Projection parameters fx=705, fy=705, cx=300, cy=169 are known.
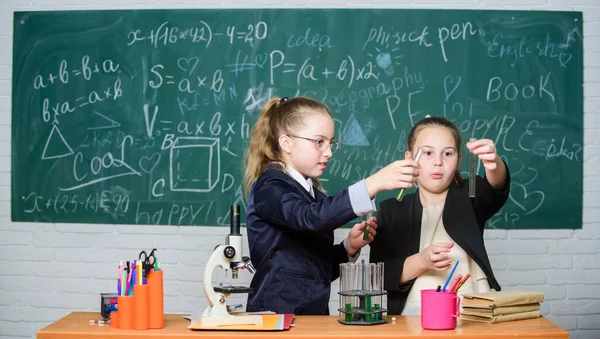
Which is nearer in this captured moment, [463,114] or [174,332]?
[174,332]

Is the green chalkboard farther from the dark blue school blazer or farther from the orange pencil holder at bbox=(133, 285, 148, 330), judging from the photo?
the orange pencil holder at bbox=(133, 285, 148, 330)

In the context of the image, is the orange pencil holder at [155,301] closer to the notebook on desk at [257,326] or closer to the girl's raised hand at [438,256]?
the notebook on desk at [257,326]

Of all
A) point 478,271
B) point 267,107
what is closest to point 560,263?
point 478,271

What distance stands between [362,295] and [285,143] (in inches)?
25.1

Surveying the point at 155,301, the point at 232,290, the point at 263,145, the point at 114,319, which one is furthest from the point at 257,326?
the point at 263,145

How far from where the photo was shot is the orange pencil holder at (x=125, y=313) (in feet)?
6.06

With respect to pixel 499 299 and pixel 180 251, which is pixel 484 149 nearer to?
pixel 499 299

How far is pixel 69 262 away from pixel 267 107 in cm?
196

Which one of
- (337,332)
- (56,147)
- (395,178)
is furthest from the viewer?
(56,147)

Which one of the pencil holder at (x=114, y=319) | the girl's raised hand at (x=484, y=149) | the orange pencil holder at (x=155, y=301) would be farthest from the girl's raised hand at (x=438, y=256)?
the pencil holder at (x=114, y=319)

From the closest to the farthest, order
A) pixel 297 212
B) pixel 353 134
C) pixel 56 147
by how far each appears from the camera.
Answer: pixel 297 212, pixel 353 134, pixel 56 147

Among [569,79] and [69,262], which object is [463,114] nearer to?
[569,79]

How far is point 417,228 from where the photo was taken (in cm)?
229

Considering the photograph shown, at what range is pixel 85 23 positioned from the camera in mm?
3873
